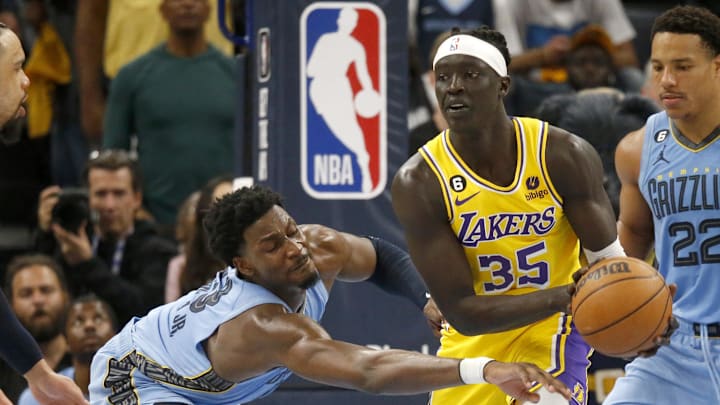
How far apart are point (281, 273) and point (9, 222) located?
4.45 meters

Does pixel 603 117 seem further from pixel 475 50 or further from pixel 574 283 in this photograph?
pixel 574 283

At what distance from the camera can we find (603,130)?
280 inches

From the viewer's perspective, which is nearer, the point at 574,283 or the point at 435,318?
the point at 574,283

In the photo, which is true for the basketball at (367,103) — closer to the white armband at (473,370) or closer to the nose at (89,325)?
the nose at (89,325)

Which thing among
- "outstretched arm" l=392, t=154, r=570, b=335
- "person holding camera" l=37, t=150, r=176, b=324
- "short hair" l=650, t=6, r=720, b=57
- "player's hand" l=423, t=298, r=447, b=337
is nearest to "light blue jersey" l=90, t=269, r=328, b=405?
"player's hand" l=423, t=298, r=447, b=337

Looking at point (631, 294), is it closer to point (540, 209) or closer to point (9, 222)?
point (540, 209)

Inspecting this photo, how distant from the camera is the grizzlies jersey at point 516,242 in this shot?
15.0ft

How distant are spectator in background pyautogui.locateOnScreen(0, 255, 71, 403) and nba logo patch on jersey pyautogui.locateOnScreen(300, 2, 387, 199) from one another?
1.69 meters

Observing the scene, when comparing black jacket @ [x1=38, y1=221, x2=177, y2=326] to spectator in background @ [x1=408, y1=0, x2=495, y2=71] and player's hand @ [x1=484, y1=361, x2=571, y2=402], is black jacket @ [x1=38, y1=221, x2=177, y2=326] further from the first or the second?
player's hand @ [x1=484, y1=361, x2=571, y2=402]

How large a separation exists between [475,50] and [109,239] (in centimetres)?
380

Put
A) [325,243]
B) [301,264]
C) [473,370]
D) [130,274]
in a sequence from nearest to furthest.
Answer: [473,370]
[301,264]
[325,243]
[130,274]

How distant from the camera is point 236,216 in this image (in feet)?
16.0

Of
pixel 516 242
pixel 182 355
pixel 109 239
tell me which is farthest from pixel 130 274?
pixel 516 242

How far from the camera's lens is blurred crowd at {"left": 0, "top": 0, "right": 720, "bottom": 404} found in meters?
7.18
